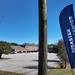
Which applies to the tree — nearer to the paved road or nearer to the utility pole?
the paved road

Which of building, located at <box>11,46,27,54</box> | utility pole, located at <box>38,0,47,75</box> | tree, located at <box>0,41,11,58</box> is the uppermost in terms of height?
building, located at <box>11,46,27,54</box>

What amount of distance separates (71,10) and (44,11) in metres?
2.13

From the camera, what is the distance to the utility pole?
6.67 metres

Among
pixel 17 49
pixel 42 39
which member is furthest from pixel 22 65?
pixel 17 49

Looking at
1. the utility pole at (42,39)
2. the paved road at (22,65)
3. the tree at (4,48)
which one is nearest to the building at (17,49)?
the tree at (4,48)

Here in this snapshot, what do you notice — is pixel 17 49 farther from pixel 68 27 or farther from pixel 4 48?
pixel 68 27

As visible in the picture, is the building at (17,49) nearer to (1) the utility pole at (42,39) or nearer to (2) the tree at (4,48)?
(2) the tree at (4,48)

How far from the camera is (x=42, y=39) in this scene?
6754mm

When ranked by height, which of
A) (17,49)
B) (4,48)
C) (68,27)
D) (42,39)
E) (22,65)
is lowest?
(42,39)

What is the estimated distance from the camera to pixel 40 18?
22.8 ft

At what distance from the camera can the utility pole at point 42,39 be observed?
6668mm

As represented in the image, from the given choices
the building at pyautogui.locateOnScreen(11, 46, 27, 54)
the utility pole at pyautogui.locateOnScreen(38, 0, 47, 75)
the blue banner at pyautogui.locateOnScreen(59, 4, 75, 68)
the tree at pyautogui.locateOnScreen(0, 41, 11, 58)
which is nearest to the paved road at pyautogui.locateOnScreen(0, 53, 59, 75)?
the tree at pyautogui.locateOnScreen(0, 41, 11, 58)

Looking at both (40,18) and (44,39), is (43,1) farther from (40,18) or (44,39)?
(44,39)

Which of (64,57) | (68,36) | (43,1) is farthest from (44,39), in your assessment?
(64,57)
